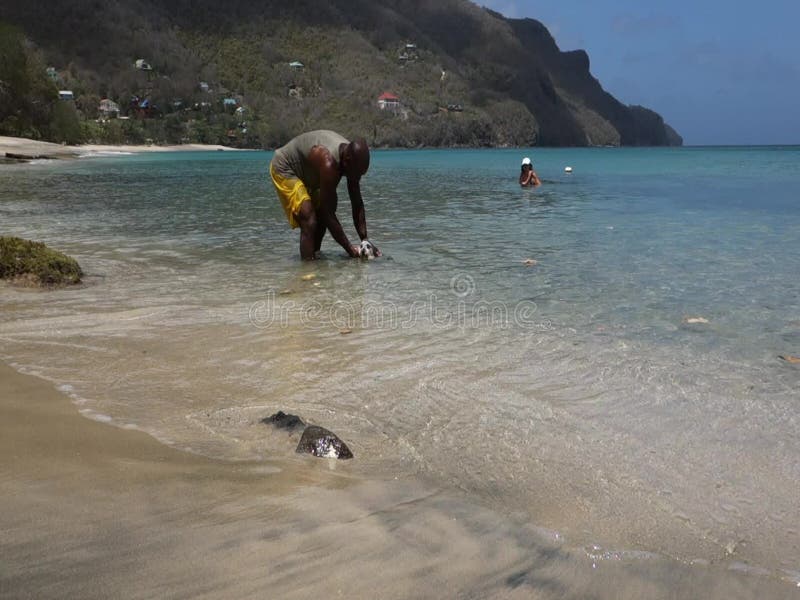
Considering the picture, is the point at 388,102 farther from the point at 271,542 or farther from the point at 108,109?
the point at 271,542

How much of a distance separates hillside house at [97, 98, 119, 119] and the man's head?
402 ft

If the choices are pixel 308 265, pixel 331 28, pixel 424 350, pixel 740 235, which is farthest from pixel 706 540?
pixel 331 28

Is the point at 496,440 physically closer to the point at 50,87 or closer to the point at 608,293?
the point at 608,293

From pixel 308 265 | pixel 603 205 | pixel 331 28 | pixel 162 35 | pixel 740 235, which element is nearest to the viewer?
pixel 308 265

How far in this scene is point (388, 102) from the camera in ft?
500

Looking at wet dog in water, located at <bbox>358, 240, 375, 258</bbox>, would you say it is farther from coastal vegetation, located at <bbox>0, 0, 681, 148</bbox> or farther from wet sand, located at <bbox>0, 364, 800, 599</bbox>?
coastal vegetation, located at <bbox>0, 0, 681, 148</bbox>

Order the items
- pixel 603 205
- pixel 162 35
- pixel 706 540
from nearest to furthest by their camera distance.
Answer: pixel 706 540 → pixel 603 205 → pixel 162 35

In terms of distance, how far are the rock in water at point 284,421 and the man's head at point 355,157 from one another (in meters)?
4.36

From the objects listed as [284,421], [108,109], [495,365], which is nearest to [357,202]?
[495,365]

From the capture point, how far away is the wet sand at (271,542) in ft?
5.73

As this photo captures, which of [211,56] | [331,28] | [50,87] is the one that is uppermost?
[331,28]

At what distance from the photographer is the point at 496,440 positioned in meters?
2.95

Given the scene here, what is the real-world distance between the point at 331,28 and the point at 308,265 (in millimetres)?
180238

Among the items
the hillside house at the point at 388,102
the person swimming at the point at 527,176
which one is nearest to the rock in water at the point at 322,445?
the person swimming at the point at 527,176
